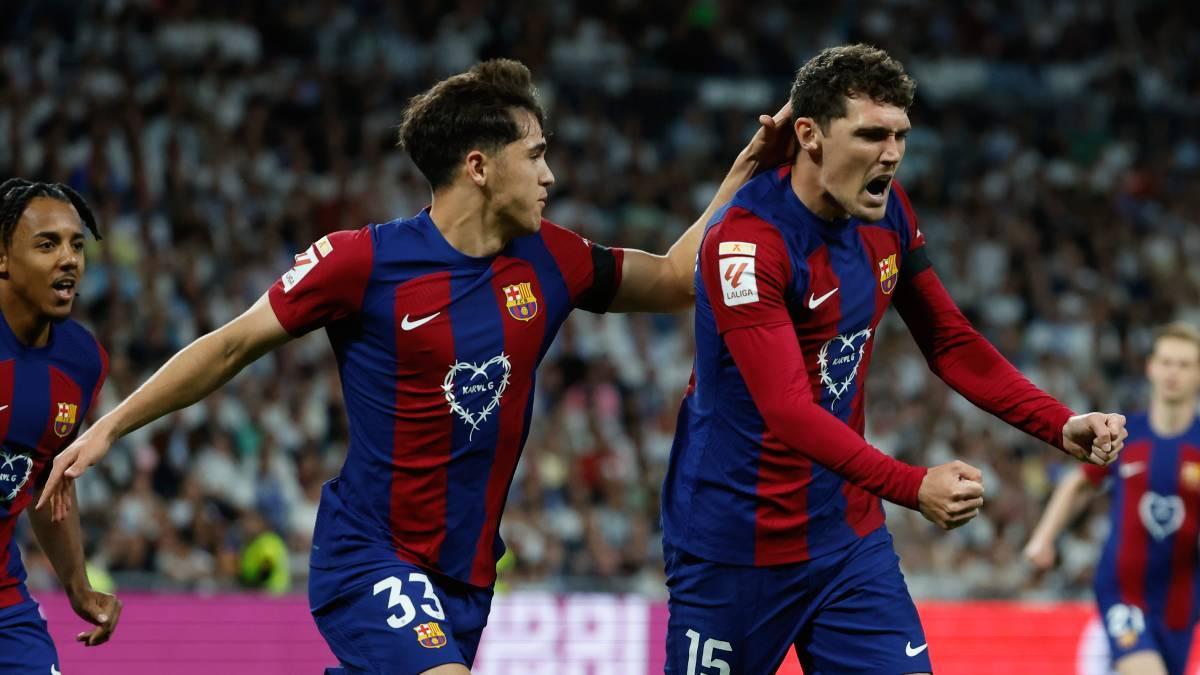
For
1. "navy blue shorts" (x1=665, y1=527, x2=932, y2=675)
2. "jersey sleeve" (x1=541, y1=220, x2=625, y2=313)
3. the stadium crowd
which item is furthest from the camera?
the stadium crowd

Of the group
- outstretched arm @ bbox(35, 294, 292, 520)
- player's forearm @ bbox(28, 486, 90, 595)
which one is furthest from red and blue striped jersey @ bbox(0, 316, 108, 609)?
outstretched arm @ bbox(35, 294, 292, 520)

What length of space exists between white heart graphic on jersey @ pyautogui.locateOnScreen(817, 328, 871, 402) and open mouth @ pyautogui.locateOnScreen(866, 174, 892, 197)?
44 cm

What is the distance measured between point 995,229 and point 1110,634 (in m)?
9.95

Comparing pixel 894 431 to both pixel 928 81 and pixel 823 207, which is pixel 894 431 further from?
pixel 823 207

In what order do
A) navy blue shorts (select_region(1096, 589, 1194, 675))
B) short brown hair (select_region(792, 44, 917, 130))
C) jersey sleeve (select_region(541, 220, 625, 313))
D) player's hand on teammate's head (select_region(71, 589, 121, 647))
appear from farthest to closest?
navy blue shorts (select_region(1096, 589, 1194, 675)) < player's hand on teammate's head (select_region(71, 589, 121, 647)) < jersey sleeve (select_region(541, 220, 625, 313)) < short brown hair (select_region(792, 44, 917, 130))

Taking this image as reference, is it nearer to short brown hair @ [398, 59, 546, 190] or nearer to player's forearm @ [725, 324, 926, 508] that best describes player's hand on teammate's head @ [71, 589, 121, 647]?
short brown hair @ [398, 59, 546, 190]

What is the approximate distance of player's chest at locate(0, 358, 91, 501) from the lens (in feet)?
17.5

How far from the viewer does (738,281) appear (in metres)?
4.76

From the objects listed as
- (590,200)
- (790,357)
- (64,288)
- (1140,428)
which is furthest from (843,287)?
(590,200)

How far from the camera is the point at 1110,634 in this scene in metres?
8.52

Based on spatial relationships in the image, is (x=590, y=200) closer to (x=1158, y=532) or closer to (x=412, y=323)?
(x=1158, y=532)

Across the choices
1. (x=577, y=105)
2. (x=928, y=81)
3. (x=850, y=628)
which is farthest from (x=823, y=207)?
(x=928, y=81)

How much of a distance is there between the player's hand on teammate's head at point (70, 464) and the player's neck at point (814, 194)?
88.3 inches

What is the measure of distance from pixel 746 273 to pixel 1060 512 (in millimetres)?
4702
